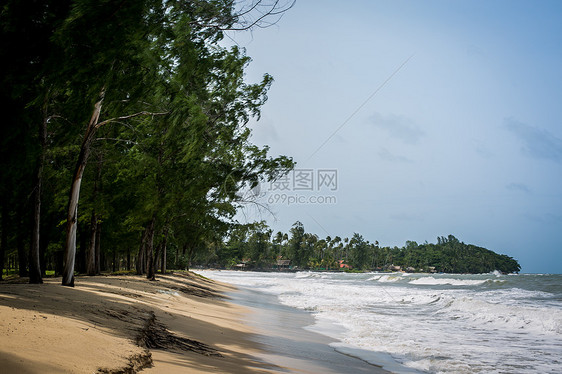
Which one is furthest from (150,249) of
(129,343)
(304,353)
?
(129,343)

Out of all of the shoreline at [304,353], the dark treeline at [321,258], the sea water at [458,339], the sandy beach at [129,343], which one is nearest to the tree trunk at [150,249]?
the sea water at [458,339]

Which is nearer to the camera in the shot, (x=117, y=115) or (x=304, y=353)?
(x=304, y=353)

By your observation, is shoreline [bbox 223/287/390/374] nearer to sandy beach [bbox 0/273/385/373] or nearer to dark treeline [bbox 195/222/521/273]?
sandy beach [bbox 0/273/385/373]

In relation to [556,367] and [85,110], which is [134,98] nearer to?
[85,110]

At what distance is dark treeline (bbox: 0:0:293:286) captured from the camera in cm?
661

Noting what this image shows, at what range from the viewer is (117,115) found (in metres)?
12.4

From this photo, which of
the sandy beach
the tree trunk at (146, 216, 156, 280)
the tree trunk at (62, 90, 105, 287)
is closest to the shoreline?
the sandy beach

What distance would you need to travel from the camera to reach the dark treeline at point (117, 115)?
661 cm

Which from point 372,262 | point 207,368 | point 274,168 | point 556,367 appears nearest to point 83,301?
point 207,368

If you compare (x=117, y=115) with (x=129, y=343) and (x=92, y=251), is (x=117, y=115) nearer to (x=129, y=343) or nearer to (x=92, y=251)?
(x=129, y=343)

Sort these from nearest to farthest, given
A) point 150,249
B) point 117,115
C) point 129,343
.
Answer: point 129,343 → point 117,115 → point 150,249

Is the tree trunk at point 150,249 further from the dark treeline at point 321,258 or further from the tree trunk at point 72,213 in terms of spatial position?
the dark treeline at point 321,258

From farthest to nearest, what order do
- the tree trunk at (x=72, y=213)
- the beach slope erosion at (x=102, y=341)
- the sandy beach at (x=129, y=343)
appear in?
the tree trunk at (x=72, y=213), the sandy beach at (x=129, y=343), the beach slope erosion at (x=102, y=341)

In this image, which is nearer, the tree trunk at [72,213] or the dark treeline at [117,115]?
the dark treeline at [117,115]
